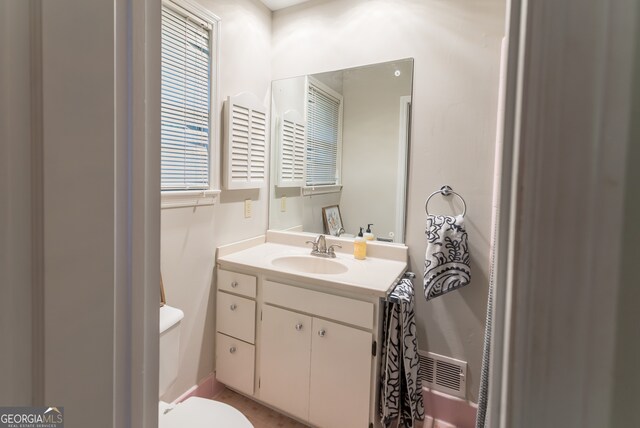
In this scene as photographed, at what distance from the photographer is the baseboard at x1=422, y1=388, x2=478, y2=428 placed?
5.51 feet

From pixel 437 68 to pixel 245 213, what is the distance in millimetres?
1462

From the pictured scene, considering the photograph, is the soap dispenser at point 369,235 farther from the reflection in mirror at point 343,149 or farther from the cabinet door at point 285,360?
the cabinet door at point 285,360

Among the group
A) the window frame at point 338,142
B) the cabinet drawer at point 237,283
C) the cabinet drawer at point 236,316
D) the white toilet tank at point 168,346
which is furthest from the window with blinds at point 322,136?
the white toilet tank at point 168,346

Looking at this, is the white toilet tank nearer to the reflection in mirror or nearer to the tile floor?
the tile floor

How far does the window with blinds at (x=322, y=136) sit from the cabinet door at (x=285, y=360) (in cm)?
96

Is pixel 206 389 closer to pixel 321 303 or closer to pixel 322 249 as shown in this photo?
pixel 321 303

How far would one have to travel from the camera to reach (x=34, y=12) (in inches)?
12.4

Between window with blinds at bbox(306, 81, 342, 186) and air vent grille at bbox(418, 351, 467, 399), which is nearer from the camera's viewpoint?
air vent grille at bbox(418, 351, 467, 399)

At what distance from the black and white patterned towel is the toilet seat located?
0.66 meters

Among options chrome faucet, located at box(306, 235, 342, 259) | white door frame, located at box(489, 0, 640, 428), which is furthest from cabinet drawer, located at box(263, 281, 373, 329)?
white door frame, located at box(489, 0, 640, 428)

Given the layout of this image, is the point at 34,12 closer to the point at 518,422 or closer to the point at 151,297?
the point at 151,297

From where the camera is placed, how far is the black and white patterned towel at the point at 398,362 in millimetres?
1460

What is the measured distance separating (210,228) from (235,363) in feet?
2.66

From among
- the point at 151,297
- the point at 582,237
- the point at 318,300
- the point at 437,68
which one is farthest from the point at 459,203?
the point at 151,297
